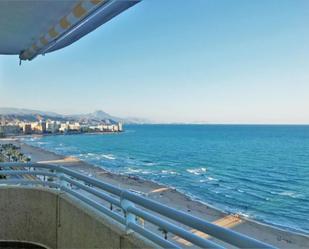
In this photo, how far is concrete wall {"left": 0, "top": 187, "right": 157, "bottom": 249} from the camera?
8.98 feet

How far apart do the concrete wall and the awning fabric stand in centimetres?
148

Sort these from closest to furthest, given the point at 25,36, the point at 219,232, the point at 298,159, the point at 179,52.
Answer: the point at 219,232 < the point at 25,36 < the point at 179,52 < the point at 298,159

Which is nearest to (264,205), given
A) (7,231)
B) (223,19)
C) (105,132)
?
(223,19)

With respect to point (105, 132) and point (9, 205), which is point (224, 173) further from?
point (105, 132)

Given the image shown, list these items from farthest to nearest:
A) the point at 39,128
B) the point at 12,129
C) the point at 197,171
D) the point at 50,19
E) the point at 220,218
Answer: the point at 39,128
the point at 12,129
the point at 197,171
the point at 220,218
the point at 50,19

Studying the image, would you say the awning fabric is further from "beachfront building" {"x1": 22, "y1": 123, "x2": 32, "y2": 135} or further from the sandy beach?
"beachfront building" {"x1": 22, "y1": 123, "x2": 32, "y2": 135}

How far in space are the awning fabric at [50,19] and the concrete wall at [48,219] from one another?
4.87 feet

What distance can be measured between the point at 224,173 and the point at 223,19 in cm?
1871

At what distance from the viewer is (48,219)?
347cm

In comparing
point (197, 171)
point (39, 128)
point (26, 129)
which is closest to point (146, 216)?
point (197, 171)

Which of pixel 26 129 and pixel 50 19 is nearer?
pixel 50 19

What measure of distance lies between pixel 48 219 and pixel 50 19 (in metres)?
1.93

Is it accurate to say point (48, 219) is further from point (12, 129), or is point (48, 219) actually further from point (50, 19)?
point (12, 129)

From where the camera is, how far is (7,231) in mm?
3623
